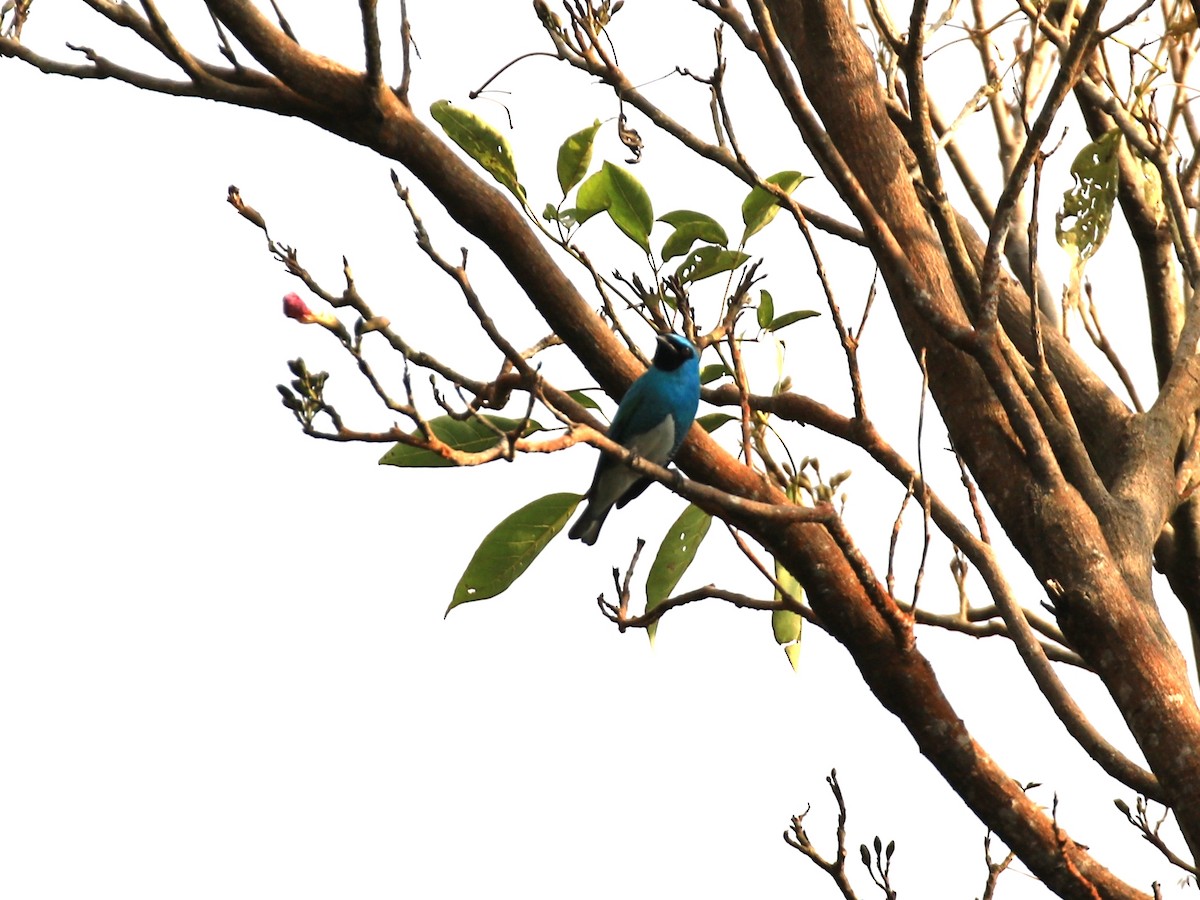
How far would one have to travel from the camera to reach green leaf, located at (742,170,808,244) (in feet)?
13.3

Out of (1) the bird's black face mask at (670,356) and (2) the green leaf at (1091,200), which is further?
(1) the bird's black face mask at (670,356)

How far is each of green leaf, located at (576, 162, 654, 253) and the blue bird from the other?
1.26ft

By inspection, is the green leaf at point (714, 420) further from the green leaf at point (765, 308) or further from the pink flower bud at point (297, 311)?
the pink flower bud at point (297, 311)

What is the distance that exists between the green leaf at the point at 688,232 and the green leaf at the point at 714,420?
52 cm

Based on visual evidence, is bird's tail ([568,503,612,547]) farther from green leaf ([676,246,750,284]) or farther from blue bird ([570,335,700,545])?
green leaf ([676,246,750,284])

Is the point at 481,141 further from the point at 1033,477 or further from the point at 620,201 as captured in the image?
the point at 1033,477

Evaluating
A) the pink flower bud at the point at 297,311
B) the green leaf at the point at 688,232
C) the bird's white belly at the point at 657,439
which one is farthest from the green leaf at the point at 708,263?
the pink flower bud at the point at 297,311

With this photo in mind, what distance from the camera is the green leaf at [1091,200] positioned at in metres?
4.31

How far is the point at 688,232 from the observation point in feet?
13.5

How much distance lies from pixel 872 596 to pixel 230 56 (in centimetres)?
219

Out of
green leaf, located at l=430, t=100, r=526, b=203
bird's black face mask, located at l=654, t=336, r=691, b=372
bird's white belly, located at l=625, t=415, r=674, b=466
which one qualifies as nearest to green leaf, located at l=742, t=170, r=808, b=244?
green leaf, located at l=430, t=100, r=526, b=203

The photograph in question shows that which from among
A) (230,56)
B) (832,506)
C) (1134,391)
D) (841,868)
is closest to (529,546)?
(832,506)

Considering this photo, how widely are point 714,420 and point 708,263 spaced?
51 cm

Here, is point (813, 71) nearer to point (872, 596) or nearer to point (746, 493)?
point (746, 493)
